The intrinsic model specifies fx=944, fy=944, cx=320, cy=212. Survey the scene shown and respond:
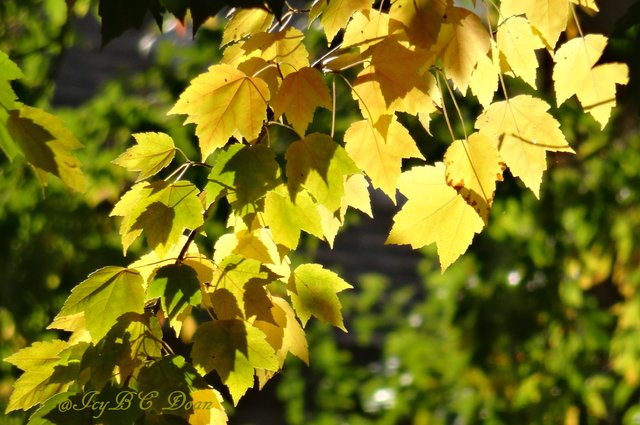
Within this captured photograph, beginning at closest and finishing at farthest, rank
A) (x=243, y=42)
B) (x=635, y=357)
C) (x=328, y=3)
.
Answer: (x=328, y=3)
(x=243, y=42)
(x=635, y=357)

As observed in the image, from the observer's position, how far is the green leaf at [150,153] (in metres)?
1.39

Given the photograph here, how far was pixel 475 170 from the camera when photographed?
140cm

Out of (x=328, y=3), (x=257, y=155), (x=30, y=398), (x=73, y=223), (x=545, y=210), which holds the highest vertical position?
(x=328, y=3)

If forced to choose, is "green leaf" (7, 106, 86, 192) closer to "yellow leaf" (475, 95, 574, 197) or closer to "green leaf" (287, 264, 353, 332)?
"green leaf" (287, 264, 353, 332)

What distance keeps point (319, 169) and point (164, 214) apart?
224 mm

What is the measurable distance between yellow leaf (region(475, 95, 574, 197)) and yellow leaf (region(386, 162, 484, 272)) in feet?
0.32

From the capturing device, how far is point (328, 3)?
4.50ft

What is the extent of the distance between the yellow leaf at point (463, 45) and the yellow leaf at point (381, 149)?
0.36 feet

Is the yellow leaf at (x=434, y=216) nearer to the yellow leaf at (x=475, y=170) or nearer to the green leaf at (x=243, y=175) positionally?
the yellow leaf at (x=475, y=170)

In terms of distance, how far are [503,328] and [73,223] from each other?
6.62 feet

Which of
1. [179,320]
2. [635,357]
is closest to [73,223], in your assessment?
[635,357]

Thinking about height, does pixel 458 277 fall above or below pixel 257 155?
below

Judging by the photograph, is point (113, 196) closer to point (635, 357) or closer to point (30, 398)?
point (635, 357)

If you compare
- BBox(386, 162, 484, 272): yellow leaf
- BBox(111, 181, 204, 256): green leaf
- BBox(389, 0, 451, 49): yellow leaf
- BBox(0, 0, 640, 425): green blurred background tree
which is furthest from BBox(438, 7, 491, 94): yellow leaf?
BBox(0, 0, 640, 425): green blurred background tree
